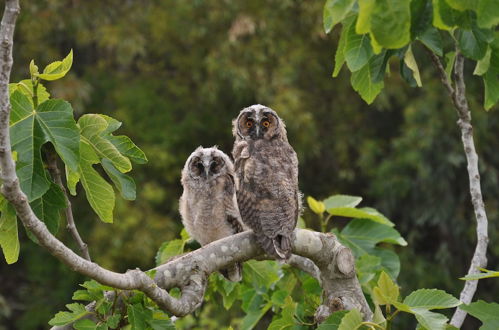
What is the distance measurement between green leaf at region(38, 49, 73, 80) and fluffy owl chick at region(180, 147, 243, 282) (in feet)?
5.02

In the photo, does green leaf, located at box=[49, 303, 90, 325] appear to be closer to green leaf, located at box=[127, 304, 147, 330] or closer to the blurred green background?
green leaf, located at box=[127, 304, 147, 330]

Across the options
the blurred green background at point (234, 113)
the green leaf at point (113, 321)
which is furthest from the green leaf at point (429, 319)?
the blurred green background at point (234, 113)

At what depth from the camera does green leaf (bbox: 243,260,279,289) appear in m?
2.91

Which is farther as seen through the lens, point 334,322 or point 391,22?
point 334,322

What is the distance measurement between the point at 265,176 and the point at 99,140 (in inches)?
36.0

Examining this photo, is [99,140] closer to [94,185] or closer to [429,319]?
[94,185]

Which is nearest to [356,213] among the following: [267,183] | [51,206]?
[267,183]

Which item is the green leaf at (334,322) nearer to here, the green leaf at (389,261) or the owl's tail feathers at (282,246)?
the owl's tail feathers at (282,246)

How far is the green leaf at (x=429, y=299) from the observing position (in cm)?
200

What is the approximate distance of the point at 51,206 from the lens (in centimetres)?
188

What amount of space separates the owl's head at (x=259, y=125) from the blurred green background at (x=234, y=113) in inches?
180

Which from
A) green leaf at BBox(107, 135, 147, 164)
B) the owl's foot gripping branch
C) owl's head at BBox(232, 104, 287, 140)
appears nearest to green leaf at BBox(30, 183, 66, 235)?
green leaf at BBox(107, 135, 147, 164)

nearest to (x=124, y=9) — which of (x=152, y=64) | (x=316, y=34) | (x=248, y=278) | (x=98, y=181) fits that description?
(x=152, y=64)

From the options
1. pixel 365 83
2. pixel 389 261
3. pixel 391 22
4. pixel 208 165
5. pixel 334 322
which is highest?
pixel 391 22
